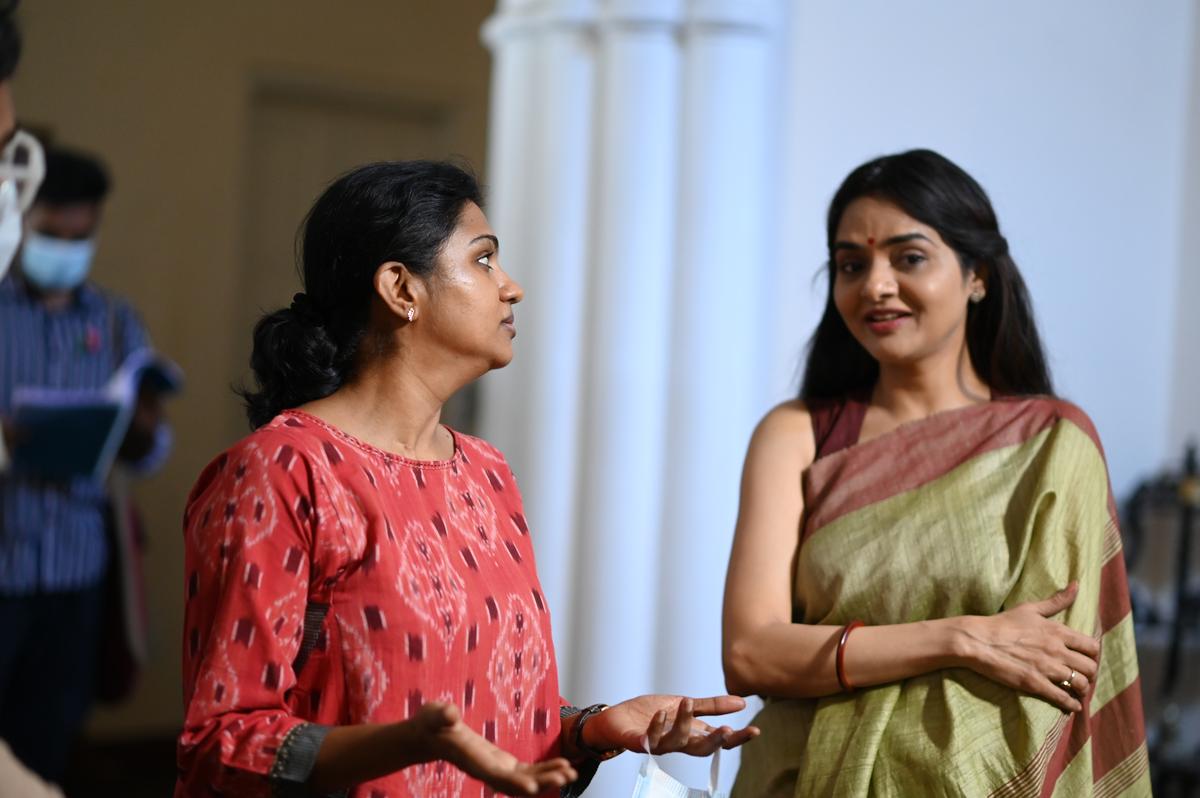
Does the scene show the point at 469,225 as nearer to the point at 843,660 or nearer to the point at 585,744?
the point at 585,744

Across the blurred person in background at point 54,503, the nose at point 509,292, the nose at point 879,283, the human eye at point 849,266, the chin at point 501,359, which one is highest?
the human eye at point 849,266

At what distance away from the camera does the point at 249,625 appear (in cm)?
130

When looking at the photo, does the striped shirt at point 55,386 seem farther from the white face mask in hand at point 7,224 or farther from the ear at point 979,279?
the ear at point 979,279

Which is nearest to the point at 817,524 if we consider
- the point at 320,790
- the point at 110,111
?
the point at 320,790

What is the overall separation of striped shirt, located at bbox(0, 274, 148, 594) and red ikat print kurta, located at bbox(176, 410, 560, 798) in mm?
2249

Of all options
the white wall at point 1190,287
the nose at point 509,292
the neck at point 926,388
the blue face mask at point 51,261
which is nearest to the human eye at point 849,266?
the neck at point 926,388

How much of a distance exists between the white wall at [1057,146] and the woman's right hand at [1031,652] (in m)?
1.13

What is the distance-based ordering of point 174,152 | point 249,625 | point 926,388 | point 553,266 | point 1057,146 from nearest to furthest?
Answer: point 249,625 < point 926,388 < point 553,266 < point 1057,146 < point 174,152

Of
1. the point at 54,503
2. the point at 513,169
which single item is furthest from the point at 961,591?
the point at 54,503

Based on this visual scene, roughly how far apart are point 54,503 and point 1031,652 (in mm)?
2621

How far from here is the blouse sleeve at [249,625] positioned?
49.8 inches

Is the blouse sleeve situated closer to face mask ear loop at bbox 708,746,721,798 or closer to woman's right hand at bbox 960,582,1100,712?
face mask ear loop at bbox 708,746,721,798

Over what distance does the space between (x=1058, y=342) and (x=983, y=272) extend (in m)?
1.46

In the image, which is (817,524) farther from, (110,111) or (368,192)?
(110,111)
